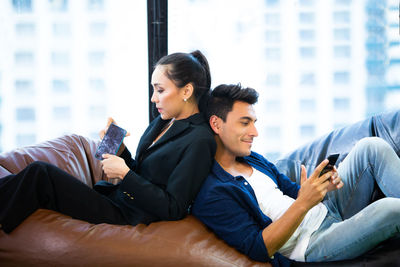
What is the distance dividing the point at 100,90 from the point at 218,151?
49.9 inches

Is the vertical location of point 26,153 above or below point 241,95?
below

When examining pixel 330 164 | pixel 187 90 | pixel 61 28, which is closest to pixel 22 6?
pixel 61 28

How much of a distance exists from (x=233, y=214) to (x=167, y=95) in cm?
57

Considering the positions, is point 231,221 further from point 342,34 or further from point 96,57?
point 342,34

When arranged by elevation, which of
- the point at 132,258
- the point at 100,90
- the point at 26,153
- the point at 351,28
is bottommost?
the point at 132,258

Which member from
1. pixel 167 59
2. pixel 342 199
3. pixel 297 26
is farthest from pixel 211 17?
pixel 342 199

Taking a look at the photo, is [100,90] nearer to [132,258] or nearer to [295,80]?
[295,80]

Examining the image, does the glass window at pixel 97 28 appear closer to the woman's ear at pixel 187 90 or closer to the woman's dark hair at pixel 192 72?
the woman's dark hair at pixel 192 72

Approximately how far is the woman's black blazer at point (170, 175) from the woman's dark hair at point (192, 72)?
109mm

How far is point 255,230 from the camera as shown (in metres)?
1.53

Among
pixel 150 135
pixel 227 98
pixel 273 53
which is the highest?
pixel 273 53

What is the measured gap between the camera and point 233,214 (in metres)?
1.53

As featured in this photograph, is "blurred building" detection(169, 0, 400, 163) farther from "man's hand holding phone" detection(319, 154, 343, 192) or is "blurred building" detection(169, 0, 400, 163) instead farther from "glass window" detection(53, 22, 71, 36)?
"man's hand holding phone" detection(319, 154, 343, 192)

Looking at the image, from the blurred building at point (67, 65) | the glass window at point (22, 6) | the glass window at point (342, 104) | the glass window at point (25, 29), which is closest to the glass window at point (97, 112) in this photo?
the blurred building at point (67, 65)
